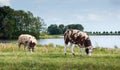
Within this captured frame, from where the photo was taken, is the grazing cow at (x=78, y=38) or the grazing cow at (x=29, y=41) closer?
the grazing cow at (x=78, y=38)

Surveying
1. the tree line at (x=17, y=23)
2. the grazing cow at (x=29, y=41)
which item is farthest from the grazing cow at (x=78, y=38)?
the tree line at (x=17, y=23)

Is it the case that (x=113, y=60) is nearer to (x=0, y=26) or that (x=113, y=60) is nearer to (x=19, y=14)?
(x=0, y=26)

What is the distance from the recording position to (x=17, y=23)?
150 metres

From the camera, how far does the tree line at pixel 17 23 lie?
132 meters

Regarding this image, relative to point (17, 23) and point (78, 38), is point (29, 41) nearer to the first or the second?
point (78, 38)

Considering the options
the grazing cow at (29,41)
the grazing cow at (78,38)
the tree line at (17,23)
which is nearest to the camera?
the grazing cow at (78,38)

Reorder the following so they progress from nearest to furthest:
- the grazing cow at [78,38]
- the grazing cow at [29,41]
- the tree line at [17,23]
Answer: the grazing cow at [78,38] → the grazing cow at [29,41] → the tree line at [17,23]

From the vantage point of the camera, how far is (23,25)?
503 feet

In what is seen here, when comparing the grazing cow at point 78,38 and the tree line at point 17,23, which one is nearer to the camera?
the grazing cow at point 78,38

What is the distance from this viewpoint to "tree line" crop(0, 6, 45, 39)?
432 feet

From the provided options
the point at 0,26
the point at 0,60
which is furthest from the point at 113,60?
the point at 0,26

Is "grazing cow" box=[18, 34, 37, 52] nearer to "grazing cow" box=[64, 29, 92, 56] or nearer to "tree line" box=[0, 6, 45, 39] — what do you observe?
"grazing cow" box=[64, 29, 92, 56]

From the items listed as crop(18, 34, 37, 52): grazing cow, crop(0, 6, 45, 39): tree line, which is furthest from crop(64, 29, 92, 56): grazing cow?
crop(0, 6, 45, 39): tree line

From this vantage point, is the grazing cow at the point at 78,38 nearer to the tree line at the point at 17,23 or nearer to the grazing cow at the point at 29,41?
the grazing cow at the point at 29,41
